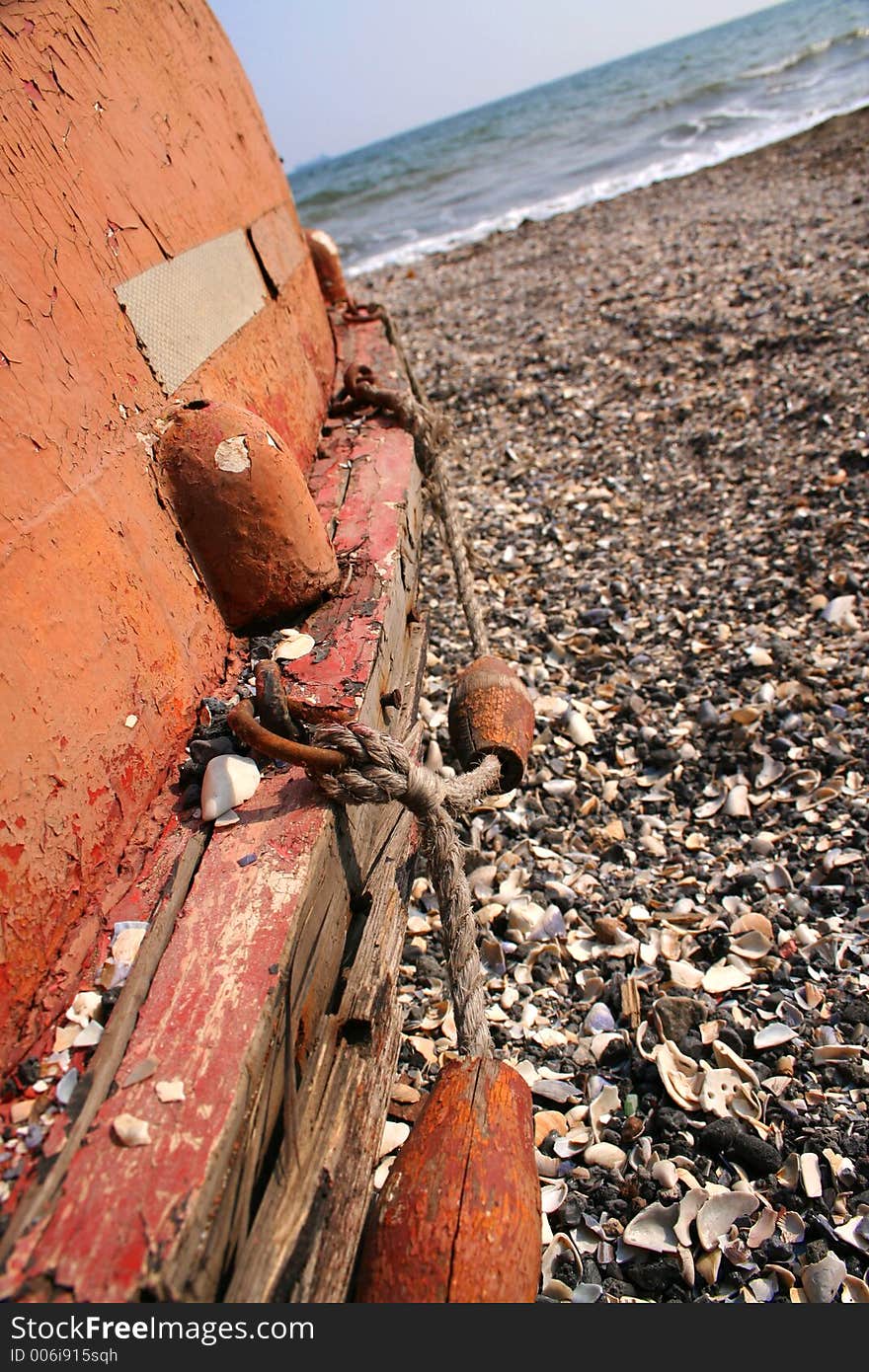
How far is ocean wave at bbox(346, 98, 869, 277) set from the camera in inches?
720

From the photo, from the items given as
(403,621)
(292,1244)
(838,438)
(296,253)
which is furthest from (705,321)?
(292,1244)

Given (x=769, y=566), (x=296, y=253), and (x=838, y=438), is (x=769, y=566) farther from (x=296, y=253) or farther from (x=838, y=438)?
(x=296, y=253)

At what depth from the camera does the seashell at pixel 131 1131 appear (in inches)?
42.7

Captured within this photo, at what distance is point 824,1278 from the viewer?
1.68 m

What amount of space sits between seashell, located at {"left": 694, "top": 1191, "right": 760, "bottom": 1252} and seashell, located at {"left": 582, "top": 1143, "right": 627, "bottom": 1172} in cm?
21

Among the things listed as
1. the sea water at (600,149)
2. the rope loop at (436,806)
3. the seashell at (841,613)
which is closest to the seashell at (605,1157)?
the rope loop at (436,806)

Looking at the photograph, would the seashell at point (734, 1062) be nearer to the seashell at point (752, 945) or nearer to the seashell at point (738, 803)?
the seashell at point (752, 945)

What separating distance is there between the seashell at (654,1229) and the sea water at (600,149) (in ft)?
61.7

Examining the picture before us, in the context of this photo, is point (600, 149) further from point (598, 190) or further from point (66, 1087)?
point (66, 1087)

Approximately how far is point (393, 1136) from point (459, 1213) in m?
0.88

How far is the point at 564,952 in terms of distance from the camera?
8.32 ft

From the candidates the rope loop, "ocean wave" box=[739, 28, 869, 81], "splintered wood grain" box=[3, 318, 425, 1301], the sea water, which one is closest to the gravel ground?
the rope loop

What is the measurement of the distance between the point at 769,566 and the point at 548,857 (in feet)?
7.31

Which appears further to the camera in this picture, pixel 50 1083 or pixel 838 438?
pixel 838 438
